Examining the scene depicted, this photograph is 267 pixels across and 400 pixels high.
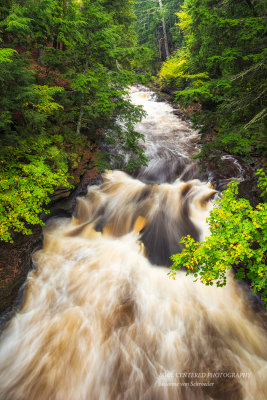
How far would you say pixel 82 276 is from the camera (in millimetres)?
5816

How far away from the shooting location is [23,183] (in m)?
4.82

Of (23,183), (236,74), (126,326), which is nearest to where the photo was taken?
(126,326)

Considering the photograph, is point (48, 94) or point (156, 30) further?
point (156, 30)

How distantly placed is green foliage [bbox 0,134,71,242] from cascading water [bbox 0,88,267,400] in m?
1.95

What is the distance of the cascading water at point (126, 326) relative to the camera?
3.70 metres

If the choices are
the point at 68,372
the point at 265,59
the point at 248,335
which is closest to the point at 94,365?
the point at 68,372

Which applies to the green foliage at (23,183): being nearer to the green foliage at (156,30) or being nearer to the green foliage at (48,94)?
the green foliage at (48,94)

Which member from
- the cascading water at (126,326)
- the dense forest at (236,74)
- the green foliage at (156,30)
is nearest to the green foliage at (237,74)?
the dense forest at (236,74)

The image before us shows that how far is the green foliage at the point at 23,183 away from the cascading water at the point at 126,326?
1.95 metres

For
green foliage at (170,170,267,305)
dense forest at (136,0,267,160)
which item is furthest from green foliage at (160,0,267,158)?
green foliage at (170,170,267,305)

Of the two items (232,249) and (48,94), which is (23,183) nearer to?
(48,94)

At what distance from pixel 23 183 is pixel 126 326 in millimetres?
4139

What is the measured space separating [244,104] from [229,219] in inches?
163

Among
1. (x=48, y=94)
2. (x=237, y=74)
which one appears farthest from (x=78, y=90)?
(x=237, y=74)
